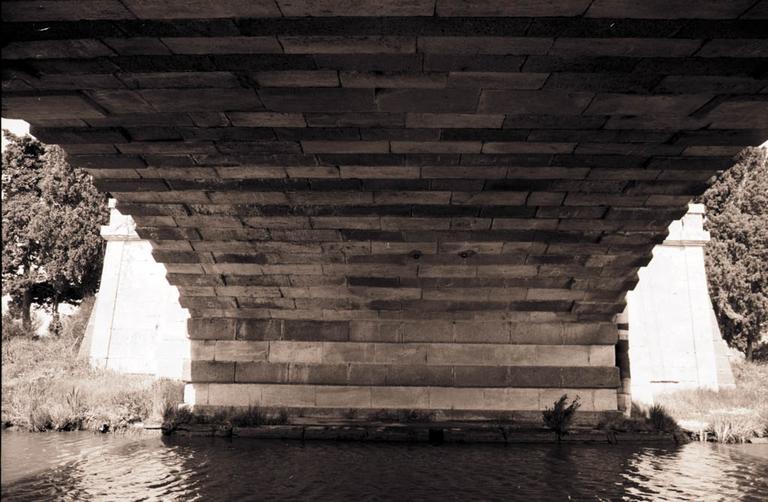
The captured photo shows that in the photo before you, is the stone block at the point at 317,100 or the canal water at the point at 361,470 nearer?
the stone block at the point at 317,100

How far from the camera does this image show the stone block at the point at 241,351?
11.7m

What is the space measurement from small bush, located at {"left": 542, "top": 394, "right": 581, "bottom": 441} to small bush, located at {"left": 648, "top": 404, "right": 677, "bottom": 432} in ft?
5.92

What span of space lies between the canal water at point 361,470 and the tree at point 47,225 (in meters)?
13.9

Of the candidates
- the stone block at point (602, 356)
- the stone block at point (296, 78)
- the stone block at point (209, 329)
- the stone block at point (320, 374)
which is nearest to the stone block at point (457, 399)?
the stone block at point (320, 374)

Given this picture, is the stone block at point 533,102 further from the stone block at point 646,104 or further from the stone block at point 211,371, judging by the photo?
the stone block at point 211,371

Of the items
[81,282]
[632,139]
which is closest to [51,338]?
[81,282]

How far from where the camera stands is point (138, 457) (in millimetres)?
9250

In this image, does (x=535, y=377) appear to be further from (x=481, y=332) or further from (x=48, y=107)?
(x=48, y=107)

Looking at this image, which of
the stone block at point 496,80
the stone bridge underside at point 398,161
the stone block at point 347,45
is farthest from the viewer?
the stone block at point 496,80

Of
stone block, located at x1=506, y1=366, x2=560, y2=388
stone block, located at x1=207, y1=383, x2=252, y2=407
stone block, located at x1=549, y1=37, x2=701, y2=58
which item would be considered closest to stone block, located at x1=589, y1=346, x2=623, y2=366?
stone block, located at x1=506, y1=366, x2=560, y2=388

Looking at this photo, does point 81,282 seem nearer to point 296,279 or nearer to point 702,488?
point 296,279

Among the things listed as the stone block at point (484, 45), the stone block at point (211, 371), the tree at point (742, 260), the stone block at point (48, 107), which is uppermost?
the tree at point (742, 260)

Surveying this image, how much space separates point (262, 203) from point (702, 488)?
747cm

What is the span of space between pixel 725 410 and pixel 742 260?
12332 mm
